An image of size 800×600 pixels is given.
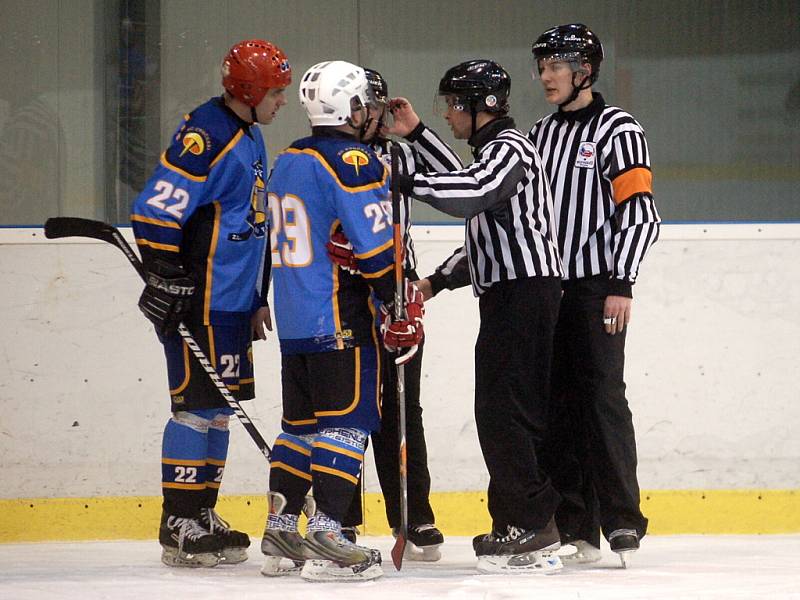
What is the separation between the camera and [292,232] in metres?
3.20

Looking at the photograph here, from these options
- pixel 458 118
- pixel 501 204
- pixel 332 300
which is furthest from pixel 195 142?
pixel 501 204

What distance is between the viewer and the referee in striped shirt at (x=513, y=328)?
10.8ft

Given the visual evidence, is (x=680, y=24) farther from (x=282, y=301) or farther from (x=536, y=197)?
(x=282, y=301)

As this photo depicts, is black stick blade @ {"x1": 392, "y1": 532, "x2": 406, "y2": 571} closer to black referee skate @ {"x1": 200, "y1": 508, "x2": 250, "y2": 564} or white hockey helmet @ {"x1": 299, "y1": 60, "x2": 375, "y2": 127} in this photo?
black referee skate @ {"x1": 200, "y1": 508, "x2": 250, "y2": 564}

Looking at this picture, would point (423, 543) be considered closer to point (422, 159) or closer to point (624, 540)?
point (624, 540)

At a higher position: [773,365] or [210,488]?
[773,365]

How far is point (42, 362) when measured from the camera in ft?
14.1

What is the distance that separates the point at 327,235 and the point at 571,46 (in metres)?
0.86

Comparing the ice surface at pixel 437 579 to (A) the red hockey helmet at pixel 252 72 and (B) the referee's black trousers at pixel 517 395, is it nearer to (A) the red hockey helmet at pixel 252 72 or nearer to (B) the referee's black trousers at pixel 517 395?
(B) the referee's black trousers at pixel 517 395

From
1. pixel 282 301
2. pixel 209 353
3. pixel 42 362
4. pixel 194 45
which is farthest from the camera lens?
pixel 194 45

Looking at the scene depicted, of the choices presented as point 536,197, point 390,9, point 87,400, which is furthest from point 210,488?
point 390,9

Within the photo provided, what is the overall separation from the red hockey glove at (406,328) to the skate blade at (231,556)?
2.50 feet

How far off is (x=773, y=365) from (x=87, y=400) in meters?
2.23

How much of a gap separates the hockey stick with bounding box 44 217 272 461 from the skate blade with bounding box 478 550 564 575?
0.62 metres
